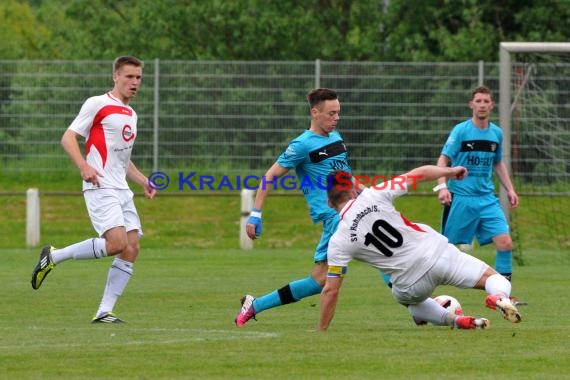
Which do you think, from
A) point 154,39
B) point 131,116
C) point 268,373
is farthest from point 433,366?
point 154,39

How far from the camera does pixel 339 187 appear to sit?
400 inches

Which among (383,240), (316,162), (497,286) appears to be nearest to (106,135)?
(316,162)

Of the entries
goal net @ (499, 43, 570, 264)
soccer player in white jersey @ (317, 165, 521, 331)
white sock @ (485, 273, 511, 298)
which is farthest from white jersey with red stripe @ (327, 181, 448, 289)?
goal net @ (499, 43, 570, 264)

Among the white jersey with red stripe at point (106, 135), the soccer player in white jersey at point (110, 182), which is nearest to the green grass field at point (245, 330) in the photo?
the soccer player in white jersey at point (110, 182)

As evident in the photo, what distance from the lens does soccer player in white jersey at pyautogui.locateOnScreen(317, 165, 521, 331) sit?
10039 mm

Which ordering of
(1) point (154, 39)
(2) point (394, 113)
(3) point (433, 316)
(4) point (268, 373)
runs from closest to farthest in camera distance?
(4) point (268, 373) < (3) point (433, 316) < (2) point (394, 113) < (1) point (154, 39)

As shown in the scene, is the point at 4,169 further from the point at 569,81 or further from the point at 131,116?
the point at 131,116

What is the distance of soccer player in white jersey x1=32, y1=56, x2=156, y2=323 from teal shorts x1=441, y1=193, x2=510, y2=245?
13.5ft

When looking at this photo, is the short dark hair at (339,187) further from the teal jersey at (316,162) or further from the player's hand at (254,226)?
the player's hand at (254,226)

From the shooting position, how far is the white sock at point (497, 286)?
9.91 metres

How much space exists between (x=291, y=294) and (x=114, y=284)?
1.50 m

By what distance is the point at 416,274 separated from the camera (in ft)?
33.5

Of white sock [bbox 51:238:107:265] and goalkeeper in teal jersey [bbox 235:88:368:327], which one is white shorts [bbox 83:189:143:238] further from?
goalkeeper in teal jersey [bbox 235:88:368:327]

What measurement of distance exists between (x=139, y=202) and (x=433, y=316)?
57.6 feet
